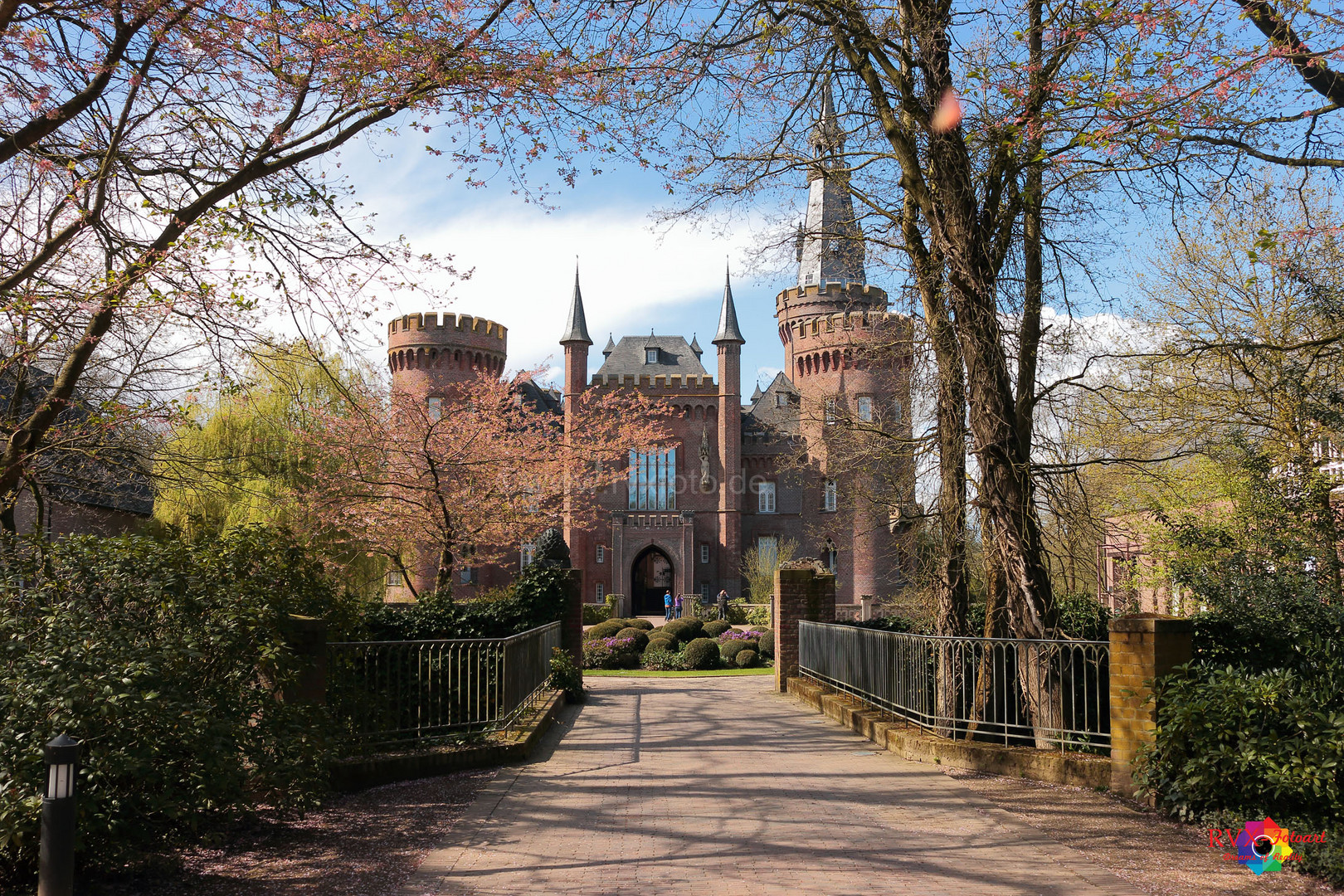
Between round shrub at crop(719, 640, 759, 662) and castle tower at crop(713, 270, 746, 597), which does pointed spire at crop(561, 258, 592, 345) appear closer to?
castle tower at crop(713, 270, 746, 597)

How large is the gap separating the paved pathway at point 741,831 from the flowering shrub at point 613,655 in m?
15.4

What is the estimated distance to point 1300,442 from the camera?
14211 mm

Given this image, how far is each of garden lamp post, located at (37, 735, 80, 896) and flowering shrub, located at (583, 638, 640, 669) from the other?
21.9m

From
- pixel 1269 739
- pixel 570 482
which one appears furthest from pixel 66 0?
pixel 570 482

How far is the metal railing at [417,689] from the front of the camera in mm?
8609

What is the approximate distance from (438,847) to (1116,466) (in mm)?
16188

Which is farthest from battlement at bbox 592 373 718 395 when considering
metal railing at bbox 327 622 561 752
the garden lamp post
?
the garden lamp post

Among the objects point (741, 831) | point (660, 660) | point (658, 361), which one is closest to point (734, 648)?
point (660, 660)

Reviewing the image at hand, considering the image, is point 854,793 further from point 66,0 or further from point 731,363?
point 731,363

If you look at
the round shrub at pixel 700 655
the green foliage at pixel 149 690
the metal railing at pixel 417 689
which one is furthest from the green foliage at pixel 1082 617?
the round shrub at pixel 700 655

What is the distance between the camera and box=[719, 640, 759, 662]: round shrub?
25641 mm

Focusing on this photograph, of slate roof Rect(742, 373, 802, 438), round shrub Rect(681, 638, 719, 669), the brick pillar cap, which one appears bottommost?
round shrub Rect(681, 638, 719, 669)

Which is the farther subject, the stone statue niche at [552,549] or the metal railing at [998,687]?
the stone statue niche at [552,549]

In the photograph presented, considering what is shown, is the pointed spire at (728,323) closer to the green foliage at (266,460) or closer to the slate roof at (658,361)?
the slate roof at (658,361)
